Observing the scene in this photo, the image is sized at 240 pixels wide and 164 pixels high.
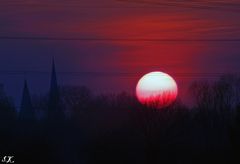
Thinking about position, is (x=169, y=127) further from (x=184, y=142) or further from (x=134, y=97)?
(x=134, y=97)

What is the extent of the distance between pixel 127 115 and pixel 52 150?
9308 mm

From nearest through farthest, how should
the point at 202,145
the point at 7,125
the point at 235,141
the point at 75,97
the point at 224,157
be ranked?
the point at 235,141, the point at 224,157, the point at 202,145, the point at 7,125, the point at 75,97

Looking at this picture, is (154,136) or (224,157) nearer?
(154,136)

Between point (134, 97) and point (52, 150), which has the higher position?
point (134, 97)

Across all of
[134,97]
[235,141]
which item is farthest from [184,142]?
[235,141]

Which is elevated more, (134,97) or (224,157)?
(134,97)

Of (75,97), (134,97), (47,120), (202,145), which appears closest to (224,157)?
(202,145)

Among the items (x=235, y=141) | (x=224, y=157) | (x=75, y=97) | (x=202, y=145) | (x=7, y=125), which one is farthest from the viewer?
(x=75, y=97)

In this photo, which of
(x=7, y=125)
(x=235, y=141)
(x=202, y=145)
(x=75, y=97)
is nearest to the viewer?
(x=235, y=141)

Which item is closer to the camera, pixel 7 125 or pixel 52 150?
pixel 52 150

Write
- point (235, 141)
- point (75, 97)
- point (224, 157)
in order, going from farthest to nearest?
point (75, 97) < point (224, 157) < point (235, 141)

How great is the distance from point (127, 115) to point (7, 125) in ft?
28.2

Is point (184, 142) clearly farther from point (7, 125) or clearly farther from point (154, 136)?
point (7, 125)

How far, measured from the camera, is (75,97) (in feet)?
260
